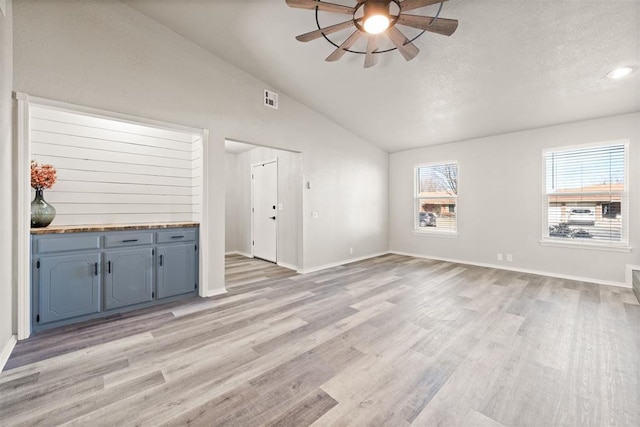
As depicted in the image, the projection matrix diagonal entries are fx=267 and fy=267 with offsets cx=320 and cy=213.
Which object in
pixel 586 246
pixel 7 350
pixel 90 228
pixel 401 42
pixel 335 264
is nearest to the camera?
pixel 7 350

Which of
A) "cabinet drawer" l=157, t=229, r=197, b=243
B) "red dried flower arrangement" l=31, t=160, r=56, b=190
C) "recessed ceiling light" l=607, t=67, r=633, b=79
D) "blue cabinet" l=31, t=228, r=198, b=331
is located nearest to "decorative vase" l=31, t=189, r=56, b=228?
"red dried flower arrangement" l=31, t=160, r=56, b=190

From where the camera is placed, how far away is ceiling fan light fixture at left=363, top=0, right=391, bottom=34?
6.25 feet

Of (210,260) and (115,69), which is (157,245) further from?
(115,69)

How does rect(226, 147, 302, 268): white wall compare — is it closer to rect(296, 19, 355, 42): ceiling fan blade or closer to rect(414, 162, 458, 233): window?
rect(296, 19, 355, 42): ceiling fan blade

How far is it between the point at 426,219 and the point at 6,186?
20.7 ft

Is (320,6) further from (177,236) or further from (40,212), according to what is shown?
(40,212)

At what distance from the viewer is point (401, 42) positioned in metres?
2.28

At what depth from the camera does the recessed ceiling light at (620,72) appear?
290 cm

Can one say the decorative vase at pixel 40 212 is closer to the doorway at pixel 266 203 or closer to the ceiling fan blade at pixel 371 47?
the doorway at pixel 266 203

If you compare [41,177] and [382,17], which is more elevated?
[382,17]

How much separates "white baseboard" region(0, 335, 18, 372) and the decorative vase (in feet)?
3.42

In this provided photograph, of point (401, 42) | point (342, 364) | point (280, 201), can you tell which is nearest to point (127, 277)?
point (342, 364)

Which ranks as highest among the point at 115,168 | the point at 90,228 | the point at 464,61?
the point at 464,61

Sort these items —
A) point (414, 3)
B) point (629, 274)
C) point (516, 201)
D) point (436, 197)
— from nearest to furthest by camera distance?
point (414, 3), point (629, 274), point (516, 201), point (436, 197)
